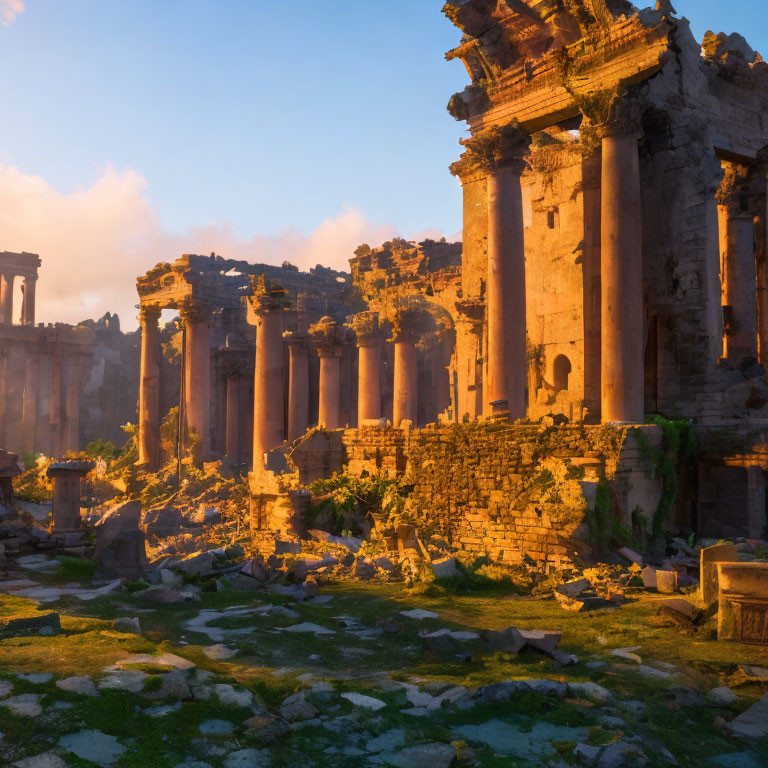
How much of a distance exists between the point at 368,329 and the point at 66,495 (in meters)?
16.1

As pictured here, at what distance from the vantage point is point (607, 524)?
12.1 m

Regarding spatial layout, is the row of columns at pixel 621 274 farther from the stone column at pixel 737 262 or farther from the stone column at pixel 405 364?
the stone column at pixel 405 364

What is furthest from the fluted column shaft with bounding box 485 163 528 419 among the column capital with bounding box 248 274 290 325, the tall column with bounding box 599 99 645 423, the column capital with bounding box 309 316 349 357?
the column capital with bounding box 309 316 349 357

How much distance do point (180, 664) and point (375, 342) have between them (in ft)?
76.7

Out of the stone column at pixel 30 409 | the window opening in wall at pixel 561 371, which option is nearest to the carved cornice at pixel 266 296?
the window opening in wall at pixel 561 371

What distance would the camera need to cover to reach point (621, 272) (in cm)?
1510

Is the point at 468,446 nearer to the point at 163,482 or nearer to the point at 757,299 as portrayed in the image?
the point at 757,299

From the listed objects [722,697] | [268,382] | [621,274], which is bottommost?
[722,697]

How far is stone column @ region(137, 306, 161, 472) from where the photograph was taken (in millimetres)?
31953

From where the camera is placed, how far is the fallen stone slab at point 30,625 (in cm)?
705

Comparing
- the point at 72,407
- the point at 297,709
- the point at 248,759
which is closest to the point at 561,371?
the point at 297,709

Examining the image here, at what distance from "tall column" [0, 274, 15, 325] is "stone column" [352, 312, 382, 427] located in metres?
31.0

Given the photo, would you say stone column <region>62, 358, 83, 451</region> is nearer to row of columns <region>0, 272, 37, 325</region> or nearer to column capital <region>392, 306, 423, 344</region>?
row of columns <region>0, 272, 37, 325</region>

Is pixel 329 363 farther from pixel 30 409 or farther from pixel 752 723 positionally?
pixel 752 723
